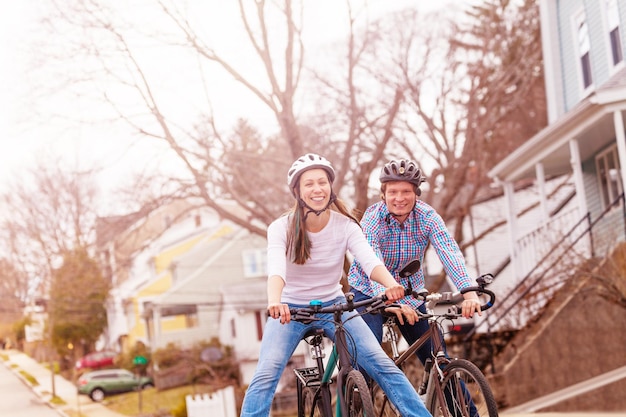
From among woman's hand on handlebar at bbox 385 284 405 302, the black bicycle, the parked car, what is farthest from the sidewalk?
woman's hand on handlebar at bbox 385 284 405 302

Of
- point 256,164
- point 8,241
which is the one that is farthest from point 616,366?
point 8,241

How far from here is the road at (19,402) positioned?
111 ft

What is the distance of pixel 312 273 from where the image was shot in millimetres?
5980

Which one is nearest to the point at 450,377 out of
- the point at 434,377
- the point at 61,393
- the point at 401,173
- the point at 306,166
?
the point at 434,377

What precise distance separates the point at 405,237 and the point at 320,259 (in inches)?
32.2

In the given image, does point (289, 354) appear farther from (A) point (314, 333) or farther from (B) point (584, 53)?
(B) point (584, 53)

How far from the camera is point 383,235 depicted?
644 cm

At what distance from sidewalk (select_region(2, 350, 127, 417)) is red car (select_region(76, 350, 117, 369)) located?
155 centimetres

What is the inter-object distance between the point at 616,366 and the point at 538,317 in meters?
1.57

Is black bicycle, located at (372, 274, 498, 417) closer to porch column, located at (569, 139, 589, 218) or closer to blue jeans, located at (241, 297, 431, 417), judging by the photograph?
blue jeans, located at (241, 297, 431, 417)

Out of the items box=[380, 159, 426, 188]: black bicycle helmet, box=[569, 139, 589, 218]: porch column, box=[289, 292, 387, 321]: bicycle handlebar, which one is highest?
box=[569, 139, 589, 218]: porch column

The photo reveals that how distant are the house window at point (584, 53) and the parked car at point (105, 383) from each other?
88.4 feet

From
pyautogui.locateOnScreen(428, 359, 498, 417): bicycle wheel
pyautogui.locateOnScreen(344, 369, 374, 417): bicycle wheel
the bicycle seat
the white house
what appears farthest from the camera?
the white house

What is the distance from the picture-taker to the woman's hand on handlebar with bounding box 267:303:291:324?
5.43 meters
